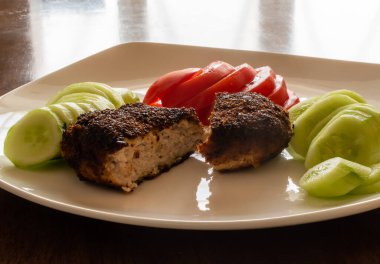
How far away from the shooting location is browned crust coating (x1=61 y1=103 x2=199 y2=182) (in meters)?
2.15

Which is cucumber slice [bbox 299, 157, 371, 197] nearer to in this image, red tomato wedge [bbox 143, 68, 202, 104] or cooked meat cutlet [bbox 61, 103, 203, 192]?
cooked meat cutlet [bbox 61, 103, 203, 192]

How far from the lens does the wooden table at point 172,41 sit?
1759 millimetres

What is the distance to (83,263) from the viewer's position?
5.63 ft

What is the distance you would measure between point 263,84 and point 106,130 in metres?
1.01

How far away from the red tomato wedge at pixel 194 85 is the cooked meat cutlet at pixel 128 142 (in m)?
0.42

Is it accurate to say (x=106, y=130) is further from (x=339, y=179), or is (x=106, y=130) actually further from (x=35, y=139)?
(x=339, y=179)

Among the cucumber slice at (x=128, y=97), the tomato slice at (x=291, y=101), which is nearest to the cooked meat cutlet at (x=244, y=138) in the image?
the tomato slice at (x=291, y=101)

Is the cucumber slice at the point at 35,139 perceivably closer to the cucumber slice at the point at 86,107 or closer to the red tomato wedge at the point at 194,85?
the cucumber slice at the point at 86,107

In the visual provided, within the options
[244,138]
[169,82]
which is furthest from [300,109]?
[169,82]

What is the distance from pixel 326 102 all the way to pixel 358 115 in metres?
0.22

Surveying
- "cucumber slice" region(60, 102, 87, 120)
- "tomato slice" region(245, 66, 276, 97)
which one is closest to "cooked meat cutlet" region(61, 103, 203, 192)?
"cucumber slice" region(60, 102, 87, 120)

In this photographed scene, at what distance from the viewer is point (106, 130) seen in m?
2.19

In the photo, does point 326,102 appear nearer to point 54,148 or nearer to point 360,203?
point 360,203

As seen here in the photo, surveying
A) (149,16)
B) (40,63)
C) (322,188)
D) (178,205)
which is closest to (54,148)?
(178,205)
